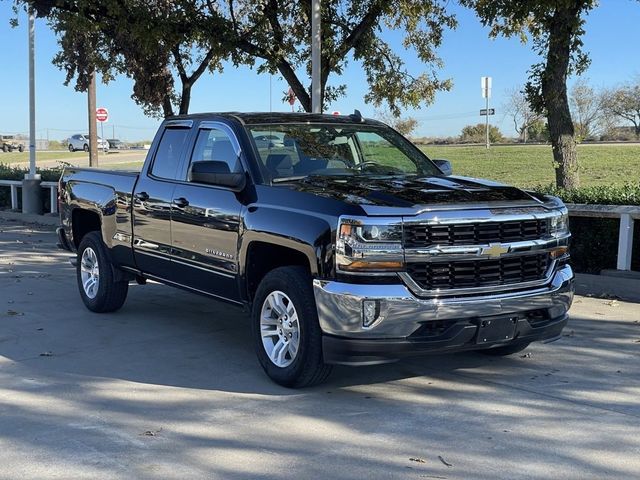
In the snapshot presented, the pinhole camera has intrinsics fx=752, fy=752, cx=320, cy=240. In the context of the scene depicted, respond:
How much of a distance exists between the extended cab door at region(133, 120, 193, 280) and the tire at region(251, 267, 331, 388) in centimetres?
151

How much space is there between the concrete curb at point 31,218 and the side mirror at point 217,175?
482 inches

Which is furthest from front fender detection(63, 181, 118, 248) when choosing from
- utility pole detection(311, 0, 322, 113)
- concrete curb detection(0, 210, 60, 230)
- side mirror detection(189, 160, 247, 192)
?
concrete curb detection(0, 210, 60, 230)

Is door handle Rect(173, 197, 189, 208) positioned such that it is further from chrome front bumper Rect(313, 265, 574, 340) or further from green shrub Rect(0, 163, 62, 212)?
green shrub Rect(0, 163, 62, 212)

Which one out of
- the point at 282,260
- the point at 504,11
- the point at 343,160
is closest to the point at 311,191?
the point at 282,260

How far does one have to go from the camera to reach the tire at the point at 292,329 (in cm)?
505

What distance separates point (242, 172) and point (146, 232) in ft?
5.14

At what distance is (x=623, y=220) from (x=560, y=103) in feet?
9.10

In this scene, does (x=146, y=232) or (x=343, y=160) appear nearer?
(x=343, y=160)

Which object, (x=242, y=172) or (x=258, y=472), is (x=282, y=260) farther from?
(x=258, y=472)

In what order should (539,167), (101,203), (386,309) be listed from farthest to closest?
(539,167), (101,203), (386,309)

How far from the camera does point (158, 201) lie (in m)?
6.73

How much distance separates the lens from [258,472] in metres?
3.99

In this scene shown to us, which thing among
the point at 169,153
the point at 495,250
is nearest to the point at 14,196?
the point at 169,153

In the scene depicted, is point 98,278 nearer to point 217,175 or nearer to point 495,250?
point 217,175
